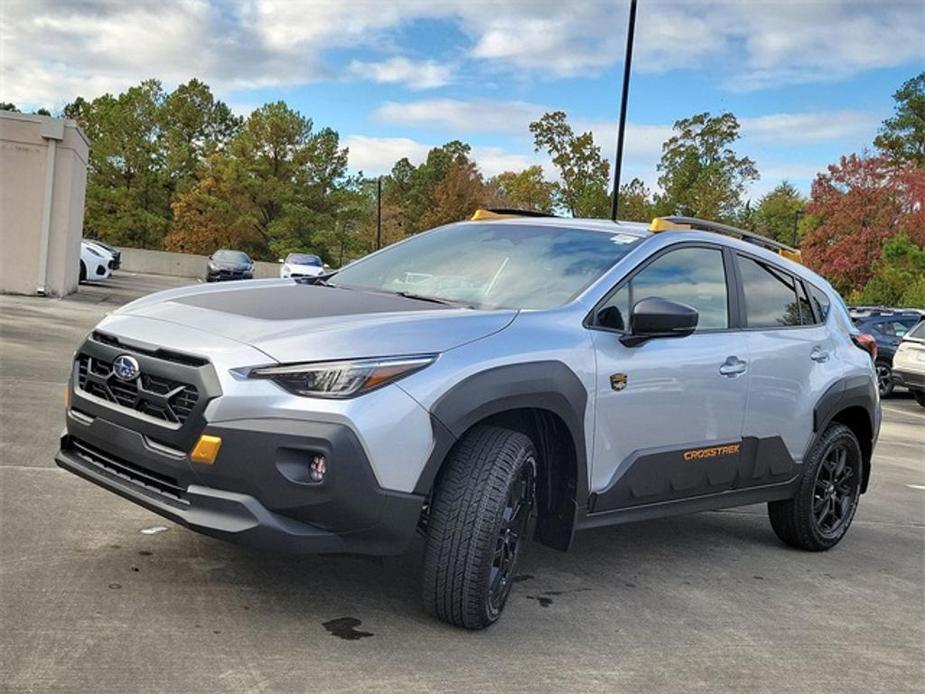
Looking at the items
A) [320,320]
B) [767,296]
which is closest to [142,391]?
[320,320]

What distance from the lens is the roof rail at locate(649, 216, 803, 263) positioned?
16.3ft

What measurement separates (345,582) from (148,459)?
3.71 ft

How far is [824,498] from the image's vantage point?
575 cm

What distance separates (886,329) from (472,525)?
16.3m

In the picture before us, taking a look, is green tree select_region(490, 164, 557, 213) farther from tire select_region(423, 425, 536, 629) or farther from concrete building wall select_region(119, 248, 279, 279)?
tire select_region(423, 425, 536, 629)

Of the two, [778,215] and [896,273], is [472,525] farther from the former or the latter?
[778,215]

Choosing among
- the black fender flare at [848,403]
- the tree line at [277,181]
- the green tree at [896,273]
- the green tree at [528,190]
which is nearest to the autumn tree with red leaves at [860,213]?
the green tree at [896,273]

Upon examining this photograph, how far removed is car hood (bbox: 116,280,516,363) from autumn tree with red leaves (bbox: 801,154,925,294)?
36083 millimetres

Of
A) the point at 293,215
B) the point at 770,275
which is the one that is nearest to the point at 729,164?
the point at 293,215

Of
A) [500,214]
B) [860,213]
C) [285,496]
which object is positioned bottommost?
[285,496]

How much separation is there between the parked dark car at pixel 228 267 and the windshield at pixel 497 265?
33.0 metres

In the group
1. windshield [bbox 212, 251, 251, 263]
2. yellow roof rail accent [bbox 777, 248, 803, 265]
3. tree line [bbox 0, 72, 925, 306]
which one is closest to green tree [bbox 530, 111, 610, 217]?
tree line [bbox 0, 72, 925, 306]

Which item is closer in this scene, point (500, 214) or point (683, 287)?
point (683, 287)

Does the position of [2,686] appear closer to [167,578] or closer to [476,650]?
[167,578]
